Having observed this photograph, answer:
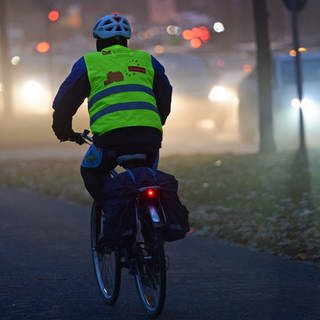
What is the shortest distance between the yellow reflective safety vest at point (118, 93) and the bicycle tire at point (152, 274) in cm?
68

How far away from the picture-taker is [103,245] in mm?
7316

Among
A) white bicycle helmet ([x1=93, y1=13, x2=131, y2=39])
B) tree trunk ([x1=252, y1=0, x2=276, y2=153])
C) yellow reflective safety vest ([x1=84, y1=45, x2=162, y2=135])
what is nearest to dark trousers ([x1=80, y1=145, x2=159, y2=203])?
yellow reflective safety vest ([x1=84, y1=45, x2=162, y2=135])

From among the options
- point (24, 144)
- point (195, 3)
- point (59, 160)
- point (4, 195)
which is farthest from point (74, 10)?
point (4, 195)

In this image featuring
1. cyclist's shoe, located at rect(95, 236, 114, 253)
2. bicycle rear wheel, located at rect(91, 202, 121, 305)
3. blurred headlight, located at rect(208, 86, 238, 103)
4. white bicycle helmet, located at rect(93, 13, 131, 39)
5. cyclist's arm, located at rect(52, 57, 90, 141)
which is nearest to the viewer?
cyclist's shoe, located at rect(95, 236, 114, 253)

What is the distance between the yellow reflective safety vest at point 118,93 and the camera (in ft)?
22.3

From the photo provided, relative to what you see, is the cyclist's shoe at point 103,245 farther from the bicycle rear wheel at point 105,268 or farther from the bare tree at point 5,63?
the bare tree at point 5,63

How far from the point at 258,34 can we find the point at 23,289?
955 cm

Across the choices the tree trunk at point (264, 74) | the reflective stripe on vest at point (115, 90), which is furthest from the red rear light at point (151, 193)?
the tree trunk at point (264, 74)

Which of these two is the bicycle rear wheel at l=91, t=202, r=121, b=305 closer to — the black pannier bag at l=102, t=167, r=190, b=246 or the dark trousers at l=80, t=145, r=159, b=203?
the dark trousers at l=80, t=145, r=159, b=203

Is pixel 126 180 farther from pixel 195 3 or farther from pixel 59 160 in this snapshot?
pixel 195 3

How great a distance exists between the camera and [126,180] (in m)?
6.60

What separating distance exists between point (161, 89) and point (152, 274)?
113 cm

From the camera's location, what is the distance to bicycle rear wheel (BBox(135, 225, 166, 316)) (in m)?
6.39

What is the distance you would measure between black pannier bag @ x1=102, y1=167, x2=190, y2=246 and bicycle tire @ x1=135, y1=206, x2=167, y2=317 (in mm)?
124
